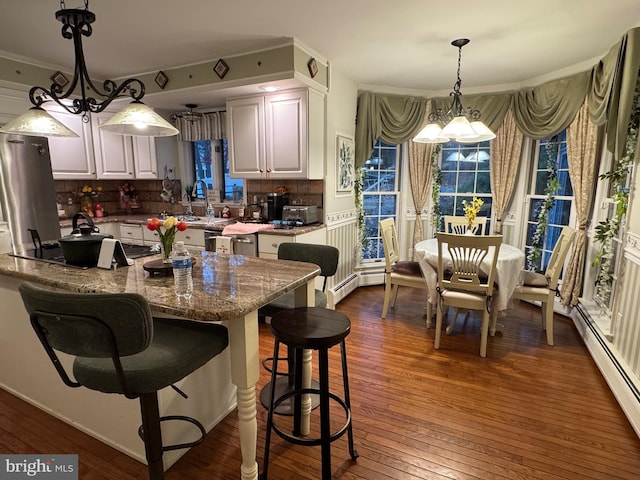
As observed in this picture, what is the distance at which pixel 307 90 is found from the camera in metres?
3.26

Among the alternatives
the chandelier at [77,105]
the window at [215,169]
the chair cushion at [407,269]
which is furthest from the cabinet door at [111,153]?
the chair cushion at [407,269]

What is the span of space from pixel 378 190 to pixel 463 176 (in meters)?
1.09

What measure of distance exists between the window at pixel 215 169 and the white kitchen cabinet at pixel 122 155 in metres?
0.54

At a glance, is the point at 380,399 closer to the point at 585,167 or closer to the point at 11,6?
the point at 585,167

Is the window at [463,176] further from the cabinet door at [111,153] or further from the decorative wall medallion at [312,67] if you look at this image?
the cabinet door at [111,153]

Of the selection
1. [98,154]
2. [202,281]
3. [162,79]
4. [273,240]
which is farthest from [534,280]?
[98,154]

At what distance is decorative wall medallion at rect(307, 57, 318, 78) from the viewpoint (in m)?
3.15

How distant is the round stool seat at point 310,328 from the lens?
1.44 m

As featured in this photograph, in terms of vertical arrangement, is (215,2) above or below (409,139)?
above

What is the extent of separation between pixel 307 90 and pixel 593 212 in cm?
300

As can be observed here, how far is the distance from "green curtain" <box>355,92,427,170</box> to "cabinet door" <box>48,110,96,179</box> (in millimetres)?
3096

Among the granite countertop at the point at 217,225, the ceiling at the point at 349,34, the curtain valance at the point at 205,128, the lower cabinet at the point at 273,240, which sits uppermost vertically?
the ceiling at the point at 349,34

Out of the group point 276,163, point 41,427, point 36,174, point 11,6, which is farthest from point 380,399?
point 36,174

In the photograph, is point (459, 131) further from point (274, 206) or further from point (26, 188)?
point (26, 188)
